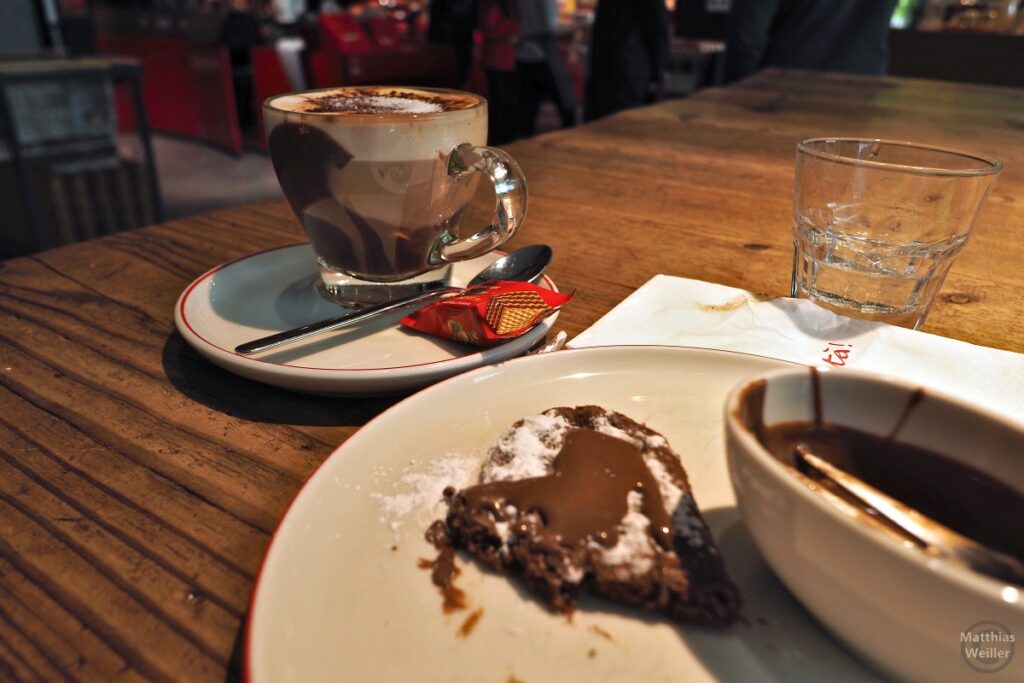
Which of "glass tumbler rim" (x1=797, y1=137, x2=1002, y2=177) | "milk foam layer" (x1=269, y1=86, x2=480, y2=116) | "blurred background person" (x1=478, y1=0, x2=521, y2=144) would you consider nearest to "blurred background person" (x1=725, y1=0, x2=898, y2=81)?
"blurred background person" (x1=478, y1=0, x2=521, y2=144)

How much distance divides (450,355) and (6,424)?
0.39 metres

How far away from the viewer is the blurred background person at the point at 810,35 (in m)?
3.49

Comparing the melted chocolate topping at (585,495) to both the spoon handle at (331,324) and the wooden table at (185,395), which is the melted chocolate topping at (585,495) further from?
the spoon handle at (331,324)

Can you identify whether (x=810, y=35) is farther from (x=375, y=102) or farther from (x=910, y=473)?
(x=910, y=473)

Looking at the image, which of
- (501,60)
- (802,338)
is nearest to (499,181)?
(802,338)

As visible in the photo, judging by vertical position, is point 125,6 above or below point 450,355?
above

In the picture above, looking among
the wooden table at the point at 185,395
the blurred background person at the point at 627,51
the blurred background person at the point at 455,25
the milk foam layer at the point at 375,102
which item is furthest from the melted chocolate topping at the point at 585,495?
the blurred background person at the point at 455,25

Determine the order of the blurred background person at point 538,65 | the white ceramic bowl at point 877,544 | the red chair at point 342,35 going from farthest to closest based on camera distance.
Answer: the red chair at point 342,35
the blurred background person at point 538,65
the white ceramic bowl at point 877,544

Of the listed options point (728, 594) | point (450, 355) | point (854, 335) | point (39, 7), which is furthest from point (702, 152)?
point (39, 7)

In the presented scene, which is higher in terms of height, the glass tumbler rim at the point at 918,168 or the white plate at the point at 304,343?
the glass tumbler rim at the point at 918,168

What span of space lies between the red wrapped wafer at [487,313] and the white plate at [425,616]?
0.17m

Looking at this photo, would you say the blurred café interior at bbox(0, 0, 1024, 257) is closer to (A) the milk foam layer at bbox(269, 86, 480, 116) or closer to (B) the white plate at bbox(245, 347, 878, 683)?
(A) the milk foam layer at bbox(269, 86, 480, 116)

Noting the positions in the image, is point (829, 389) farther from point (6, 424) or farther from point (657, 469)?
point (6, 424)

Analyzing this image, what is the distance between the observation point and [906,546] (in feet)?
1.02
